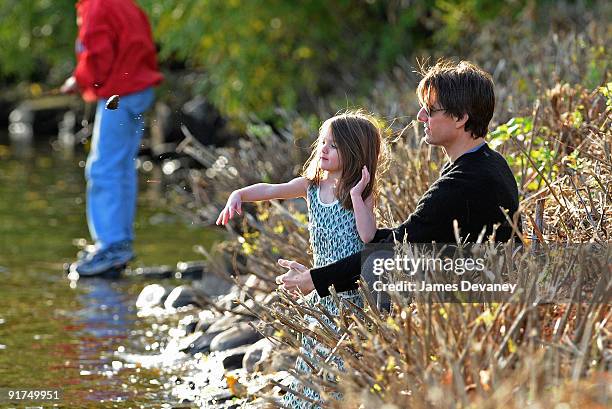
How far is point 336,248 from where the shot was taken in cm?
461

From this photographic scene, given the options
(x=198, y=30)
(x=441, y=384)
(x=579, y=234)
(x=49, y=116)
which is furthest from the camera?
(x=49, y=116)

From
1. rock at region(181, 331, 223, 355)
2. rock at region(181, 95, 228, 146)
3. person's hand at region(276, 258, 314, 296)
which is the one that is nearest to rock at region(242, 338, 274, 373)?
rock at region(181, 331, 223, 355)

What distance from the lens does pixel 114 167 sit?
8.62 meters

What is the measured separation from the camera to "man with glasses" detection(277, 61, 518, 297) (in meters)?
4.21

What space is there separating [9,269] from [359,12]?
6.83 m

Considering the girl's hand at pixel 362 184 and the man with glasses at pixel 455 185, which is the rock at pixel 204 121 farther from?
the man with glasses at pixel 455 185

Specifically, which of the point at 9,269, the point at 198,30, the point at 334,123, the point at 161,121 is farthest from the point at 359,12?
the point at 334,123

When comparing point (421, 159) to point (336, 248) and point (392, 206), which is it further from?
point (336, 248)

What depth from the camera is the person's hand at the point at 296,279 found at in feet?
14.4

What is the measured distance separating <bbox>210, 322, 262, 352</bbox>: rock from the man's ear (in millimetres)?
2342

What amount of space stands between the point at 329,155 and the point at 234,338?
81.1 inches

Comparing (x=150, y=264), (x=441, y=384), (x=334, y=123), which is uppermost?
(x=334, y=123)

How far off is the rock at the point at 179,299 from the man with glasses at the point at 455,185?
3237mm

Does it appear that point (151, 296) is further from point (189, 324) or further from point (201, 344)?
point (201, 344)
